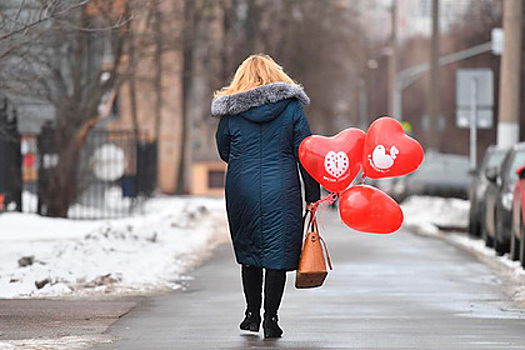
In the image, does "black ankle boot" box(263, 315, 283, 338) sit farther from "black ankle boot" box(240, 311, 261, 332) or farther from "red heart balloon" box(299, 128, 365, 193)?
"red heart balloon" box(299, 128, 365, 193)

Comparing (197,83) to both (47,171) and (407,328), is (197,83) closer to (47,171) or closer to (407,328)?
(47,171)

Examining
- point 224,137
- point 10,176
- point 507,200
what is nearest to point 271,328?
point 224,137

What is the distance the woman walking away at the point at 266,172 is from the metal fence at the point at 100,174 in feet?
57.4

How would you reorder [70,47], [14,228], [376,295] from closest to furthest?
[376,295]
[14,228]
[70,47]

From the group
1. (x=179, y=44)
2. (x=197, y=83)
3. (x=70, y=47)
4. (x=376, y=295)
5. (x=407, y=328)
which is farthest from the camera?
(x=197, y=83)

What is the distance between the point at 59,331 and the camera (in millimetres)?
9766

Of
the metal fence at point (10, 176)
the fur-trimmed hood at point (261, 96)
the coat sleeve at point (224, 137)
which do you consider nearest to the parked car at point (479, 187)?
the metal fence at point (10, 176)

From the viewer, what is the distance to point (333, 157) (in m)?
9.39

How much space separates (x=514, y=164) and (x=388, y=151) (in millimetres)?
9478

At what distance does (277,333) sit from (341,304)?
94.7 inches

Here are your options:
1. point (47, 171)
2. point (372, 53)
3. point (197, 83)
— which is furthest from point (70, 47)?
point (372, 53)

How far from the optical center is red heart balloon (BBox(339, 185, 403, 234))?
9.46 metres

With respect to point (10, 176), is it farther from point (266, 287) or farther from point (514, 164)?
point (266, 287)

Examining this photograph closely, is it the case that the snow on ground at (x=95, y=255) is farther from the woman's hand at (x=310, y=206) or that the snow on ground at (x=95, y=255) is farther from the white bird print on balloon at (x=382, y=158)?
the white bird print on balloon at (x=382, y=158)
